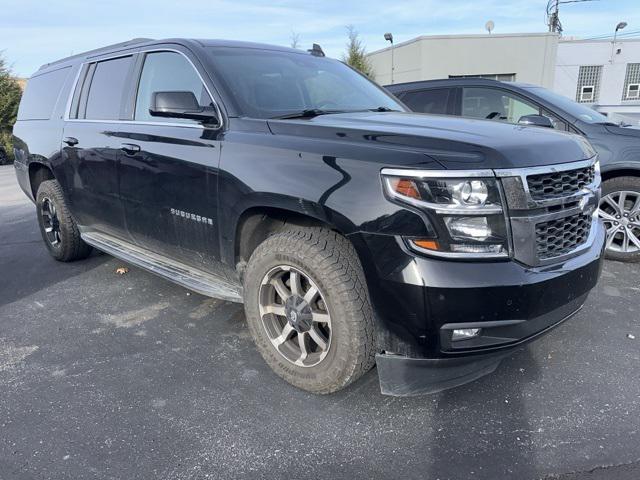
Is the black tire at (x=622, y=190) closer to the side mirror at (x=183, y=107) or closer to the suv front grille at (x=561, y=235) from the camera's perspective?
the suv front grille at (x=561, y=235)

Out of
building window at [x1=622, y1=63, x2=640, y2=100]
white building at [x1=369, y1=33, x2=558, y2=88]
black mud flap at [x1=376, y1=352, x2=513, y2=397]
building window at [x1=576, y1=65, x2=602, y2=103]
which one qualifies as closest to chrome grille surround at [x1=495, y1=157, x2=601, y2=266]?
black mud flap at [x1=376, y1=352, x2=513, y2=397]

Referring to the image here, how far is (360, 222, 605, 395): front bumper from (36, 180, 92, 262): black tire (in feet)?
12.6

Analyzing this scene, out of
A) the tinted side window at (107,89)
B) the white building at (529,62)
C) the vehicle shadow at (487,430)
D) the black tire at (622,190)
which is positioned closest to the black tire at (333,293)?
the vehicle shadow at (487,430)

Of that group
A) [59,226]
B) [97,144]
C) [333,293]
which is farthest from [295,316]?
[59,226]

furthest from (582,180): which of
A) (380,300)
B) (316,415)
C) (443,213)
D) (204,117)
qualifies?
(204,117)

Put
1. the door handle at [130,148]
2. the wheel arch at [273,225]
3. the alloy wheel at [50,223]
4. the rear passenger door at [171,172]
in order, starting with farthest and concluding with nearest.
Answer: the alloy wheel at [50,223]
the door handle at [130,148]
the rear passenger door at [171,172]
the wheel arch at [273,225]

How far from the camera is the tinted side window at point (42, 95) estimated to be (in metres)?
4.87

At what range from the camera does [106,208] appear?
4.05 metres

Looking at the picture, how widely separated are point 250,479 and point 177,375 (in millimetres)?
1044

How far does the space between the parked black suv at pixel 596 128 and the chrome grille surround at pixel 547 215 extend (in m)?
1.80

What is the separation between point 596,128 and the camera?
15.5 feet

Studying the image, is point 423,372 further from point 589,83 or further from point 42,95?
point 589,83

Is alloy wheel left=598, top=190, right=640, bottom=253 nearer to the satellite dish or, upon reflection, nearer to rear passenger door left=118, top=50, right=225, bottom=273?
rear passenger door left=118, top=50, right=225, bottom=273

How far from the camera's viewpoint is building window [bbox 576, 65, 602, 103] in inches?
970
